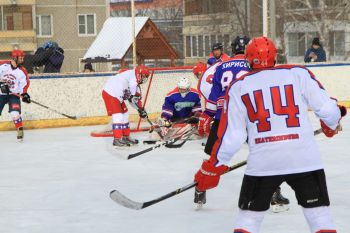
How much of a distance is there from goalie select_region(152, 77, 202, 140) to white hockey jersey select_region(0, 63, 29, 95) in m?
2.18

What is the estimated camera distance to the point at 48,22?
88.3 ft

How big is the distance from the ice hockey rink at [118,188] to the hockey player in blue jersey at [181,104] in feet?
1.23

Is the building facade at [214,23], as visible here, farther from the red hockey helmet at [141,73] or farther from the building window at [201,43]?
the red hockey helmet at [141,73]

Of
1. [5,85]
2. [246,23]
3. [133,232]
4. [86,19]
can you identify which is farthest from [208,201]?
[86,19]

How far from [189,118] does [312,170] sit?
5.42 m

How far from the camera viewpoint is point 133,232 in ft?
14.5

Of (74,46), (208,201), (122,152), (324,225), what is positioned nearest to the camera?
(324,225)

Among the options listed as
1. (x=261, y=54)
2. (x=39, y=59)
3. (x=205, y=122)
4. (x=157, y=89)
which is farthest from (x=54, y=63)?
(x=261, y=54)

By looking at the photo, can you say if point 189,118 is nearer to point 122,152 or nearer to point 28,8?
point 122,152

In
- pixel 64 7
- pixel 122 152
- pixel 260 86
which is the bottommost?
pixel 122 152

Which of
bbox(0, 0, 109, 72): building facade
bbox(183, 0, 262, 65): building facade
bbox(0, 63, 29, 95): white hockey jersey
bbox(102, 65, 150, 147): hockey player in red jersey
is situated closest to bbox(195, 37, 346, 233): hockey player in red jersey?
bbox(102, 65, 150, 147): hockey player in red jersey

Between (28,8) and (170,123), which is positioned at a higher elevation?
(28,8)

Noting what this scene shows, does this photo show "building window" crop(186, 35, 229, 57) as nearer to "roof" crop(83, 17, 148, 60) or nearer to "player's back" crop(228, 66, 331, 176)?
"roof" crop(83, 17, 148, 60)

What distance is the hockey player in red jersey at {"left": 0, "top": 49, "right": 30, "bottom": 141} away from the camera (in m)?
9.70
